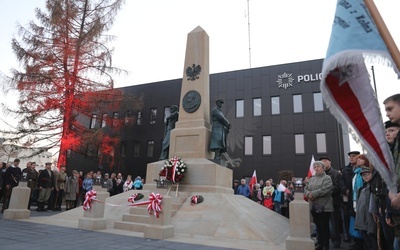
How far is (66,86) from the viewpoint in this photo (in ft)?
64.4

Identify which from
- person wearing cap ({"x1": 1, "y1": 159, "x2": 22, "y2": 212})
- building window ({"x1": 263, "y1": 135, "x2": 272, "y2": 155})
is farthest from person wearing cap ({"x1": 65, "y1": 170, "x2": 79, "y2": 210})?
building window ({"x1": 263, "y1": 135, "x2": 272, "y2": 155})

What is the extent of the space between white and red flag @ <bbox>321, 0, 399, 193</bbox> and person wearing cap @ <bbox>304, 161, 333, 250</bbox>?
12.1 feet

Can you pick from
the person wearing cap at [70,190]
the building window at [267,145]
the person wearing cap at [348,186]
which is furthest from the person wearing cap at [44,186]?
the building window at [267,145]

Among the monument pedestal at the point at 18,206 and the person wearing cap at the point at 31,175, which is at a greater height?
the person wearing cap at the point at 31,175

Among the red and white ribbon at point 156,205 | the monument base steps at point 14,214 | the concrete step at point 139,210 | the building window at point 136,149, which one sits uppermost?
the building window at point 136,149

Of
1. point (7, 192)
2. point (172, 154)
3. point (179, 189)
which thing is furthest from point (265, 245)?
point (7, 192)

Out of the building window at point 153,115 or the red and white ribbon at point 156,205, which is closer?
the red and white ribbon at point 156,205

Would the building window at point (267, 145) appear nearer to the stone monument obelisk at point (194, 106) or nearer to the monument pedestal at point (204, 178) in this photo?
the stone monument obelisk at point (194, 106)

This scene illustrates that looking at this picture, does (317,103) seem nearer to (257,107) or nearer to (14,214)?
(257,107)

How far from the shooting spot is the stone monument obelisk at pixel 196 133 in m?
9.99

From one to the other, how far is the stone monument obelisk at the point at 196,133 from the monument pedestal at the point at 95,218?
114 inches

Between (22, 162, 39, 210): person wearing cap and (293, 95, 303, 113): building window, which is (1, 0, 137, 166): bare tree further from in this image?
(293, 95, 303, 113): building window

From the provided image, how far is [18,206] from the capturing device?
9109mm

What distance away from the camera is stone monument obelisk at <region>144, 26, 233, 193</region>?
9992 millimetres
